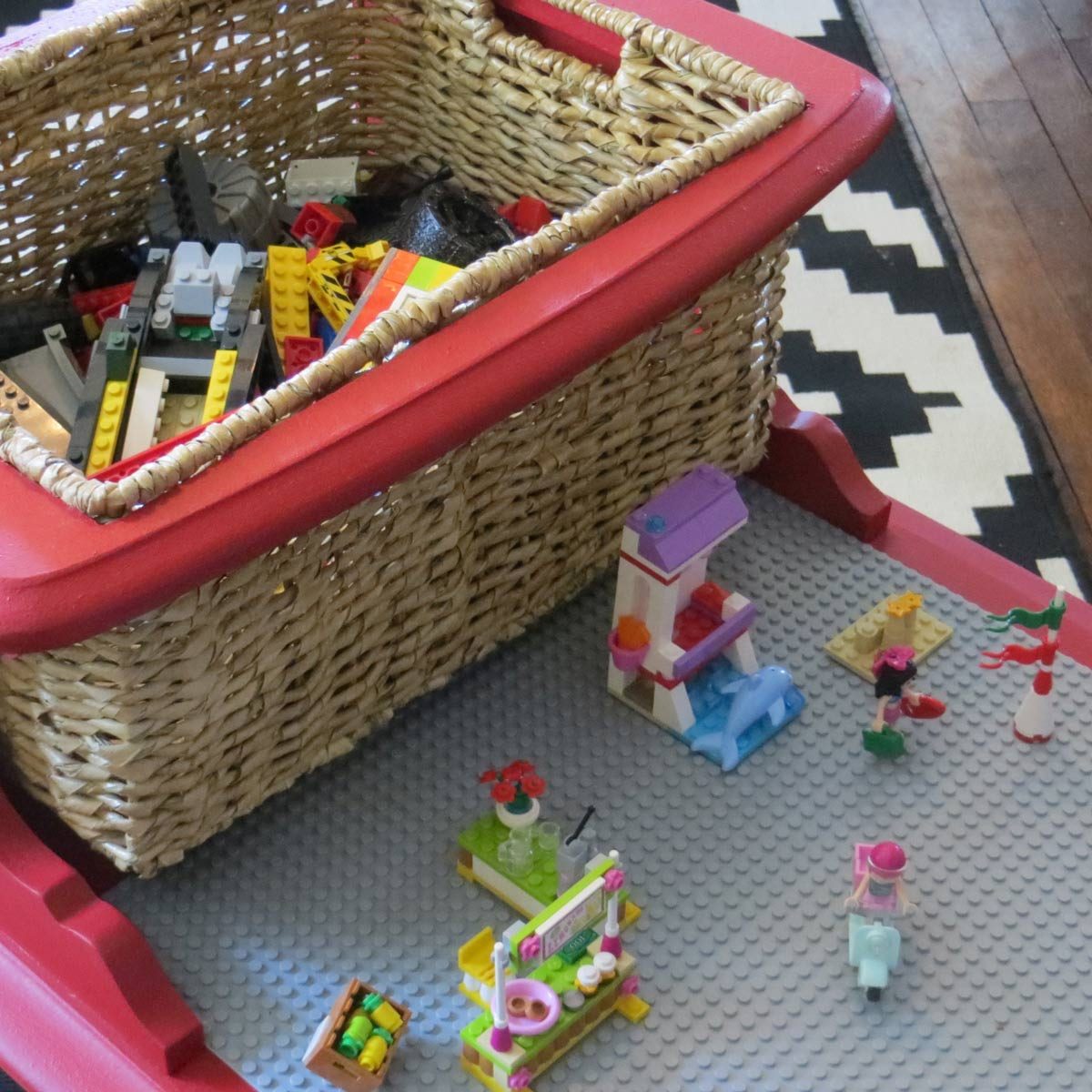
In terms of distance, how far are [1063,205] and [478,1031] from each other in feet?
4.37

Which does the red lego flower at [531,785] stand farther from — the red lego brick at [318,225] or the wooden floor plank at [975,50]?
the wooden floor plank at [975,50]

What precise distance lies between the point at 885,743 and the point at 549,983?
0.24 metres

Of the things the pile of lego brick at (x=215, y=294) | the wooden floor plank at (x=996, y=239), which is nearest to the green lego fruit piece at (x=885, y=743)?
the pile of lego brick at (x=215, y=294)

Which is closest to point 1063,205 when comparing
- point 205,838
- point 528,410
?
point 528,410

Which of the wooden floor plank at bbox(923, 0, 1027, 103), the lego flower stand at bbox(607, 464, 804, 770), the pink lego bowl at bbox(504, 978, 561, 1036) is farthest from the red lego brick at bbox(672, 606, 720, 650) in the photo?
the wooden floor plank at bbox(923, 0, 1027, 103)

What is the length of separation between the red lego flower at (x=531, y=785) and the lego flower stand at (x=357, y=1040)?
0.43ft

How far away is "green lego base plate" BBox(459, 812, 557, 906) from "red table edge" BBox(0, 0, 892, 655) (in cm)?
21

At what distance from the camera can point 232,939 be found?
2.71ft

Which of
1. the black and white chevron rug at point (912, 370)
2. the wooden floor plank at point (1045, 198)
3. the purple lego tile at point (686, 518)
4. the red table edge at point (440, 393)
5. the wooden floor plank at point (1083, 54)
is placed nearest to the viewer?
the red table edge at point (440, 393)

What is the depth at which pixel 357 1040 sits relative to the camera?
0.75 m

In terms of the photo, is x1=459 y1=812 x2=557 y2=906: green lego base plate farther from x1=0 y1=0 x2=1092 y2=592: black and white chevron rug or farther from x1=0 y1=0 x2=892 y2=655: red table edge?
x1=0 y1=0 x2=1092 y2=592: black and white chevron rug

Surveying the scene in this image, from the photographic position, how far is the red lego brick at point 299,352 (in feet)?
3.13

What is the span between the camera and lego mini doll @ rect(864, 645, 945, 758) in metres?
0.90

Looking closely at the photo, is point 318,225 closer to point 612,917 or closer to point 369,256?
point 369,256
